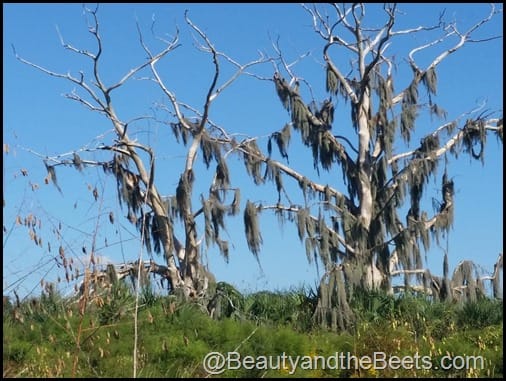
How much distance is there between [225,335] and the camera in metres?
10.6

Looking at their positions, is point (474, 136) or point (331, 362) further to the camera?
point (474, 136)

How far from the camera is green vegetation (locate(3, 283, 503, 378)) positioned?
9414mm

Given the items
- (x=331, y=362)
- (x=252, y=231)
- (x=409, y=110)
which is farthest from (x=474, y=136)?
(x=331, y=362)

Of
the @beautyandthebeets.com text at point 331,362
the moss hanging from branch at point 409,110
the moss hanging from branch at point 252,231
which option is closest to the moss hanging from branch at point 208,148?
the moss hanging from branch at point 252,231

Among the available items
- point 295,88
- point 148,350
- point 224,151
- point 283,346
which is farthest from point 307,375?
point 295,88

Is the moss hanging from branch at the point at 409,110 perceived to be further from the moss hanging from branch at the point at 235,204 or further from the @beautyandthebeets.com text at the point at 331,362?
the @beautyandthebeets.com text at the point at 331,362

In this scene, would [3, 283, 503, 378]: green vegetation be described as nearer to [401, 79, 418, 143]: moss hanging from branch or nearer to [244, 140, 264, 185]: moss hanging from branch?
[244, 140, 264, 185]: moss hanging from branch

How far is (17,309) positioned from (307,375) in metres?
3.28

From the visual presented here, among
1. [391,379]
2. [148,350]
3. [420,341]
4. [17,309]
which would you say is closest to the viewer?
[17,309]

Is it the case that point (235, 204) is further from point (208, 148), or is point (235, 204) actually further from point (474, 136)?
point (474, 136)

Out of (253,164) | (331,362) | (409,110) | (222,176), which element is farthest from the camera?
(409,110)

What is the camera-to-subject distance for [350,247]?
17547mm

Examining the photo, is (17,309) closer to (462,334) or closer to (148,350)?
(148,350)

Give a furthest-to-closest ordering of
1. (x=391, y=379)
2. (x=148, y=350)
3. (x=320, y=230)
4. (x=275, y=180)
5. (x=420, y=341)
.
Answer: (x=275, y=180)
(x=320, y=230)
(x=420, y=341)
(x=148, y=350)
(x=391, y=379)
